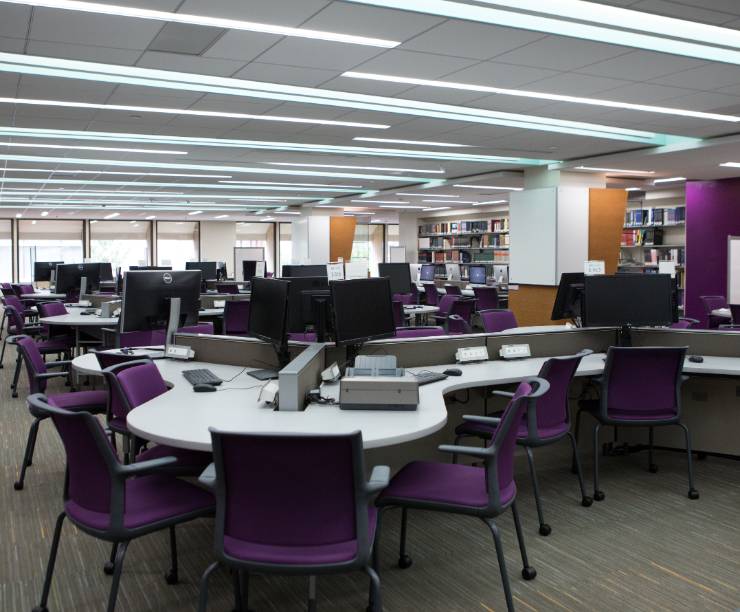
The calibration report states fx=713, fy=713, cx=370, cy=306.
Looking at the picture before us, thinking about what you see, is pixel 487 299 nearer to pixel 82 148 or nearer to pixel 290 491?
pixel 82 148

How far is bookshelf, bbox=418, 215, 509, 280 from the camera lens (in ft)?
60.3

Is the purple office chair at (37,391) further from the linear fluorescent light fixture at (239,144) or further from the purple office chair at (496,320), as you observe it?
the linear fluorescent light fixture at (239,144)

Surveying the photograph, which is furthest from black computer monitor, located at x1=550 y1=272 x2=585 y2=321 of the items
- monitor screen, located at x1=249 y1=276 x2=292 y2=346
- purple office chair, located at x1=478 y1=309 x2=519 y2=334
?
monitor screen, located at x1=249 y1=276 x2=292 y2=346

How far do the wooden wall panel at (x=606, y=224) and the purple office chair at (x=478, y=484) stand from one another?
9.37 m

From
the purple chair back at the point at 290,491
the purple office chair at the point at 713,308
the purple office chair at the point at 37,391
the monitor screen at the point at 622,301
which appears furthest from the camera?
the purple office chair at the point at 713,308

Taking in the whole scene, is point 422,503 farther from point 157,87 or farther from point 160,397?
point 157,87

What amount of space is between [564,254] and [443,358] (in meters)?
7.70

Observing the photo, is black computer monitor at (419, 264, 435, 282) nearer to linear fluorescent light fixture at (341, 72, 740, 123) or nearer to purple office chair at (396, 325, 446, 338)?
linear fluorescent light fixture at (341, 72, 740, 123)

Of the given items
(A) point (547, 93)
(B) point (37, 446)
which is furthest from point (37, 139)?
(A) point (547, 93)

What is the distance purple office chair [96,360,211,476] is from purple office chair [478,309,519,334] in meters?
3.35

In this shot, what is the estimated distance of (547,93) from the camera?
22.0 ft

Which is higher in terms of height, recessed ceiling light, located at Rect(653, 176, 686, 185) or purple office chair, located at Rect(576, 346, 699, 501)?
recessed ceiling light, located at Rect(653, 176, 686, 185)

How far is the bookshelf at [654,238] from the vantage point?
525 inches

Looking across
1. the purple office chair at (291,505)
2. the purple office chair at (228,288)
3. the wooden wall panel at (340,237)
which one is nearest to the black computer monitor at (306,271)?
the purple office chair at (228,288)
